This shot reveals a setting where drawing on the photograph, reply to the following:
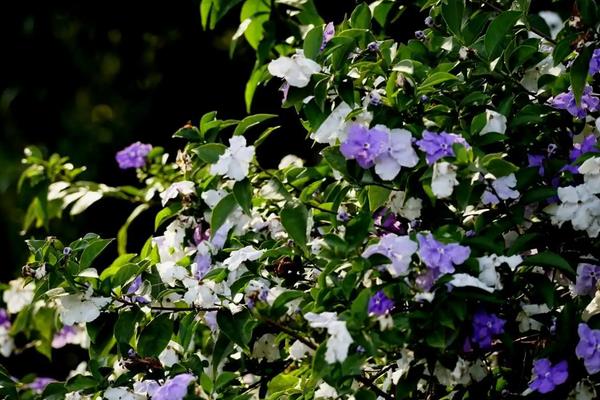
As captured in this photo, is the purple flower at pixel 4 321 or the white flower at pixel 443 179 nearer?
the white flower at pixel 443 179

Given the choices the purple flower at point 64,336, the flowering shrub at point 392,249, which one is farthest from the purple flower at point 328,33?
the purple flower at point 64,336

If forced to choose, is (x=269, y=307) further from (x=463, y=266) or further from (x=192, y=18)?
(x=192, y=18)

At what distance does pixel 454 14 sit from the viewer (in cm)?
146

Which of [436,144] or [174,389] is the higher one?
[436,144]

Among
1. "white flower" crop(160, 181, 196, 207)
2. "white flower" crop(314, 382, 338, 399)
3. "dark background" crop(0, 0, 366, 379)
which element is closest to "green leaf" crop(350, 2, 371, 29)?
"white flower" crop(160, 181, 196, 207)

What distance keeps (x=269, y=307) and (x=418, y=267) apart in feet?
0.63

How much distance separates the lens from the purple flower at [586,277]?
1355 mm

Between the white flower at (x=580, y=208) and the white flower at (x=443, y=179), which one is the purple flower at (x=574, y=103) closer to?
the white flower at (x=580, y=208)

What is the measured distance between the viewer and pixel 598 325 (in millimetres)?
1277

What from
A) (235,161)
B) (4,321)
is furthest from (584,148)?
(4,321)

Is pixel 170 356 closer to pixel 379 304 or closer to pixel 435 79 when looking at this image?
pixel 379 304

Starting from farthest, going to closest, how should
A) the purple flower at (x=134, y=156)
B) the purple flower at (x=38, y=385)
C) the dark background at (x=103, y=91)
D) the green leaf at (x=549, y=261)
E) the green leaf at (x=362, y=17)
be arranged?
the dark background at (x=103, y=91) → the purple flower at (x=38, y=385) → the purple flower at (x=134, y=156) → the green leaf at (x=362, y=17) → the green leaf at (x=549, y=261)

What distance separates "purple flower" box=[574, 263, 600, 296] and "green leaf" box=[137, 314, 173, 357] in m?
0.56

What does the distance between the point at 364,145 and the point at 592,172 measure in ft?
1.00
